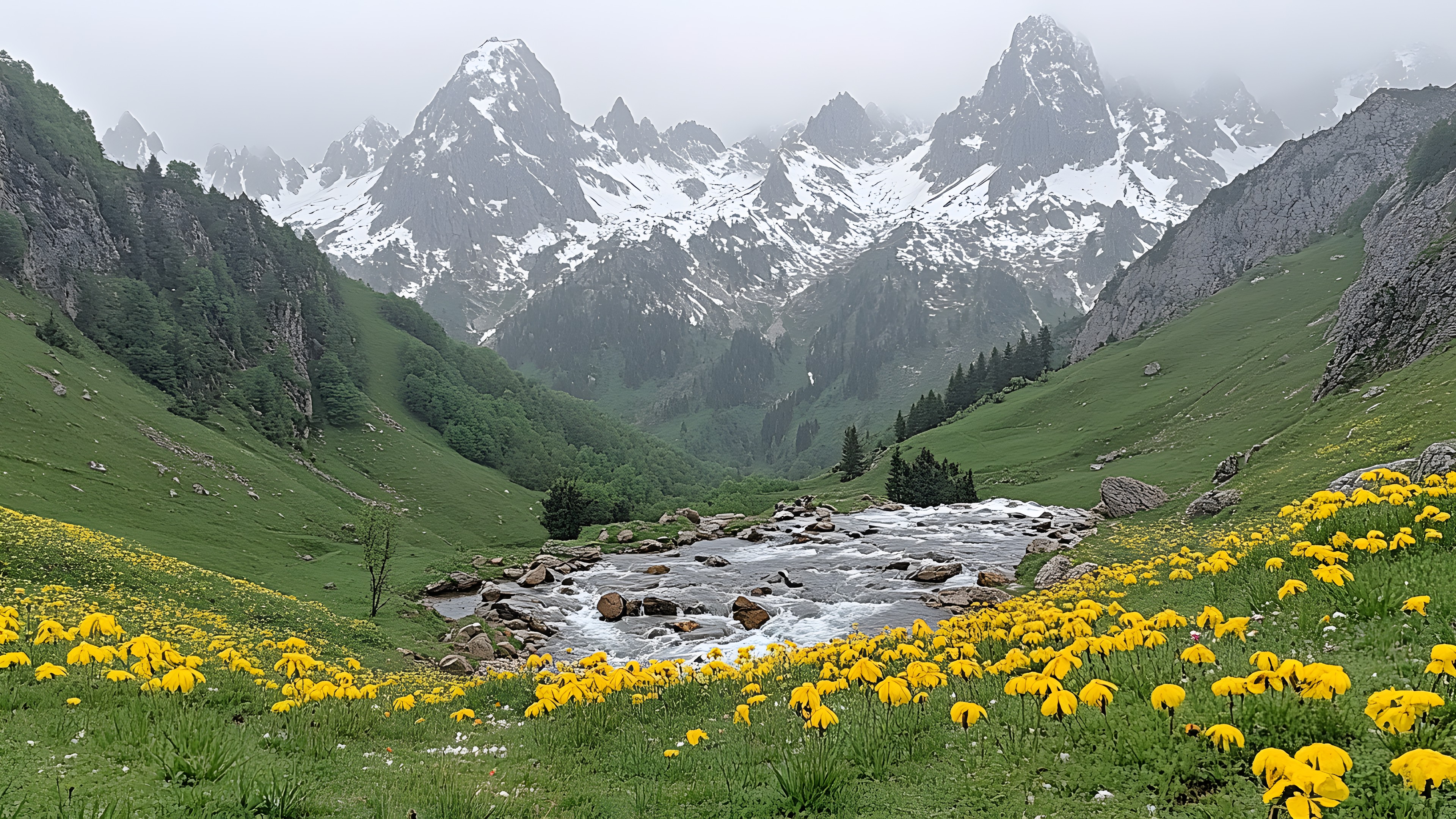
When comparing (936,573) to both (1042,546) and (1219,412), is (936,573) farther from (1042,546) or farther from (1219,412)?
(1219,412)

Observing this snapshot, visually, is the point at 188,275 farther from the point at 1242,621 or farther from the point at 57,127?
the point at 1242,621

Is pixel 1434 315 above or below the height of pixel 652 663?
above

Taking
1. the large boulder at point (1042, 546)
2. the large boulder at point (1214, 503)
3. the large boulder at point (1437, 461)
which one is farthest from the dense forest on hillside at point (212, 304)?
the large boulder at point (1437, 461)

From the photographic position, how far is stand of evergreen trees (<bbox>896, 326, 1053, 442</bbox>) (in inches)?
6033

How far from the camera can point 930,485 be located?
79812mm

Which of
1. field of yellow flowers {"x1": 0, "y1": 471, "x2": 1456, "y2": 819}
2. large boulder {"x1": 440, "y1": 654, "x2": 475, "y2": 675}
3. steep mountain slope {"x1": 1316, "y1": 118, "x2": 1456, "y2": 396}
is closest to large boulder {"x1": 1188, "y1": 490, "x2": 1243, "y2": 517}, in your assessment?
steep mountain slope {"x1": 1316, "y1": 118, "x2": 1456, "y2": 396}

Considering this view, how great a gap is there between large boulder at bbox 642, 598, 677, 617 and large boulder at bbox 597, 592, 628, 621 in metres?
1.10

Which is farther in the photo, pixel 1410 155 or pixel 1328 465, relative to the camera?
pixel 1410 155

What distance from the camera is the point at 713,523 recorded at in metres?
68.8

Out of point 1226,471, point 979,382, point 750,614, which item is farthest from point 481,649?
point 979,382

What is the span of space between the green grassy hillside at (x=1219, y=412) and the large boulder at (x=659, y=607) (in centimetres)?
2883

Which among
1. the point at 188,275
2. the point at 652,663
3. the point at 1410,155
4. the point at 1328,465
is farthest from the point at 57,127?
the point at 1410,155

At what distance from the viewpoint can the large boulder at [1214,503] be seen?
1395 inches

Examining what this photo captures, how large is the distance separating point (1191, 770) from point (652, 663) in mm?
8535
